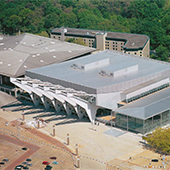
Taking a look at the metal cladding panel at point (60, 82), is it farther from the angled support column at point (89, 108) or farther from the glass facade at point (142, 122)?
the glass facade at point (142, 122)

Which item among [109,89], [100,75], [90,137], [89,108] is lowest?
[90,137]

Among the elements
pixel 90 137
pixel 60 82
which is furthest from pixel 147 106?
pixel 60 82

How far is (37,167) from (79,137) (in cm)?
2476

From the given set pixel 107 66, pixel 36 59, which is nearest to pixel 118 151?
pixel 107 66

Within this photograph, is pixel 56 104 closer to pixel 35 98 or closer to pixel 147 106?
pixel 35 98

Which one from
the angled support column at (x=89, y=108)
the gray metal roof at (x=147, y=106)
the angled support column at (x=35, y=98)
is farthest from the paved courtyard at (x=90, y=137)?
the gray metal roof at (x=147, y=106)

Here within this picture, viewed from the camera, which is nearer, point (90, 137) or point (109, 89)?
point (90, 137)

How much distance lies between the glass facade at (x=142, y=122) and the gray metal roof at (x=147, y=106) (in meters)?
1.28

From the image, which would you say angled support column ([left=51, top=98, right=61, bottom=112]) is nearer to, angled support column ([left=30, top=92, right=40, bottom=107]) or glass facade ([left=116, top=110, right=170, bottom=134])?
angled support column ([left=30, top=92, right=40, bottom=107])

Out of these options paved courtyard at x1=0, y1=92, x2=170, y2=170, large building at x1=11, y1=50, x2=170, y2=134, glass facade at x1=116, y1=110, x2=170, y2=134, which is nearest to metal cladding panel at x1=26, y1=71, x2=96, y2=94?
large building at x1=11, y1=50, x2=170, y2=134

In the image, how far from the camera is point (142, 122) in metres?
152

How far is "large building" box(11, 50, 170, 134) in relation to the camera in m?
156

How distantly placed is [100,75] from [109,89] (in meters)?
14.8

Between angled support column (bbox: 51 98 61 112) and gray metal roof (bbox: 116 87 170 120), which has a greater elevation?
gray metal roof (bbox: 116 87 170 120)
